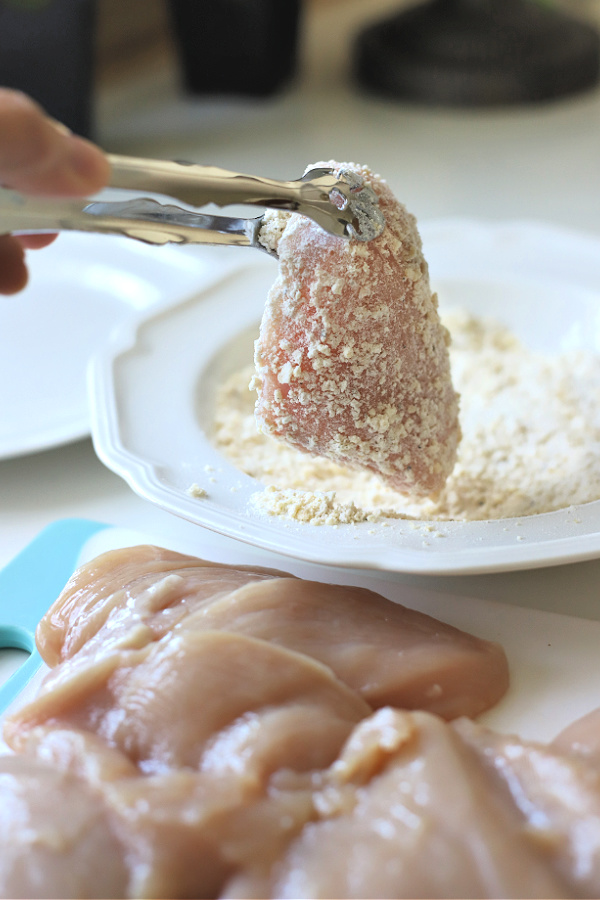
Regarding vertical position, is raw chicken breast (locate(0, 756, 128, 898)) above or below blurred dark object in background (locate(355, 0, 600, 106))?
below

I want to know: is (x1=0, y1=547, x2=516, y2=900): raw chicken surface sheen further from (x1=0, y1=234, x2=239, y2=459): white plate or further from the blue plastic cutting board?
(x1=0, y1=234, x2=239, y2=459): white plate

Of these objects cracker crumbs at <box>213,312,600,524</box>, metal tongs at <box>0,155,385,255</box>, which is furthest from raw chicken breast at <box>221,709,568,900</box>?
metal tongs at <box>0,155,385,255</box>

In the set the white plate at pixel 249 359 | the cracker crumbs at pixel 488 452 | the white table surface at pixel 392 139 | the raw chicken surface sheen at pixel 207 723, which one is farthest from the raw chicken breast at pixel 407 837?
the white table surface at pixel 392 139

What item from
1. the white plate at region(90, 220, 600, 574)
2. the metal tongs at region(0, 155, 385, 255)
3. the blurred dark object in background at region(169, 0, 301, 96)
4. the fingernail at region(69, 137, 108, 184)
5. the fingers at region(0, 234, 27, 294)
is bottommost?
the white plate at region(90, 220, 600, 574)

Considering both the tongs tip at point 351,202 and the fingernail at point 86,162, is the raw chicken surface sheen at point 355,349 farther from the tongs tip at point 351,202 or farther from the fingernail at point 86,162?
the fingernail at point 86,162

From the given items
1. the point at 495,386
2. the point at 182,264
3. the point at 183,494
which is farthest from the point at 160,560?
the point at 182,264
